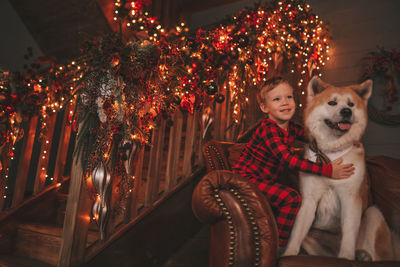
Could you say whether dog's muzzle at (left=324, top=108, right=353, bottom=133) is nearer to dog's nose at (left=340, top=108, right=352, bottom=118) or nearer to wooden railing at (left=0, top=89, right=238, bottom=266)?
dog's nose at (left=340, top=108, right=352, bottom=118)

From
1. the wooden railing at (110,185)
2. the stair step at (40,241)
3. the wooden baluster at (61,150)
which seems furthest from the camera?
the wooden baluster at (61,150)

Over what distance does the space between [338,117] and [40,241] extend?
2021 mm

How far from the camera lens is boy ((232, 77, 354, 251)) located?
1.40m

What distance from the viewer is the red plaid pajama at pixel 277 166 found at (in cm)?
139

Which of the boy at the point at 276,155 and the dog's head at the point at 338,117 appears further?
the boy at the point at 276,155

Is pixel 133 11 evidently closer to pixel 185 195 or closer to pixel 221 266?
pixel 185 195

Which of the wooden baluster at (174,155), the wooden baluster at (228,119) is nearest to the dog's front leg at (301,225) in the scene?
the wooden baluster at (174,155)

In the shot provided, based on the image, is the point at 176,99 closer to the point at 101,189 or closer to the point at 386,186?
the point at 101,189

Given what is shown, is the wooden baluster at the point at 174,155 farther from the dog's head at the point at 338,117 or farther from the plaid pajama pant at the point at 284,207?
the dog's head at the point at 338,117

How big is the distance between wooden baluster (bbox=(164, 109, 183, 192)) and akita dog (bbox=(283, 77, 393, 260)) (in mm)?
1115

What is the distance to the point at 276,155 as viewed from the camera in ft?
5.05

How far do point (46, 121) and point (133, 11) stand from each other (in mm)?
1098

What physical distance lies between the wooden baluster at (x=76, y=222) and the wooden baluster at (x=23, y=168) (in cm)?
82

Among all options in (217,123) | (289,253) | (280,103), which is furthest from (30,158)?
(289,253)
